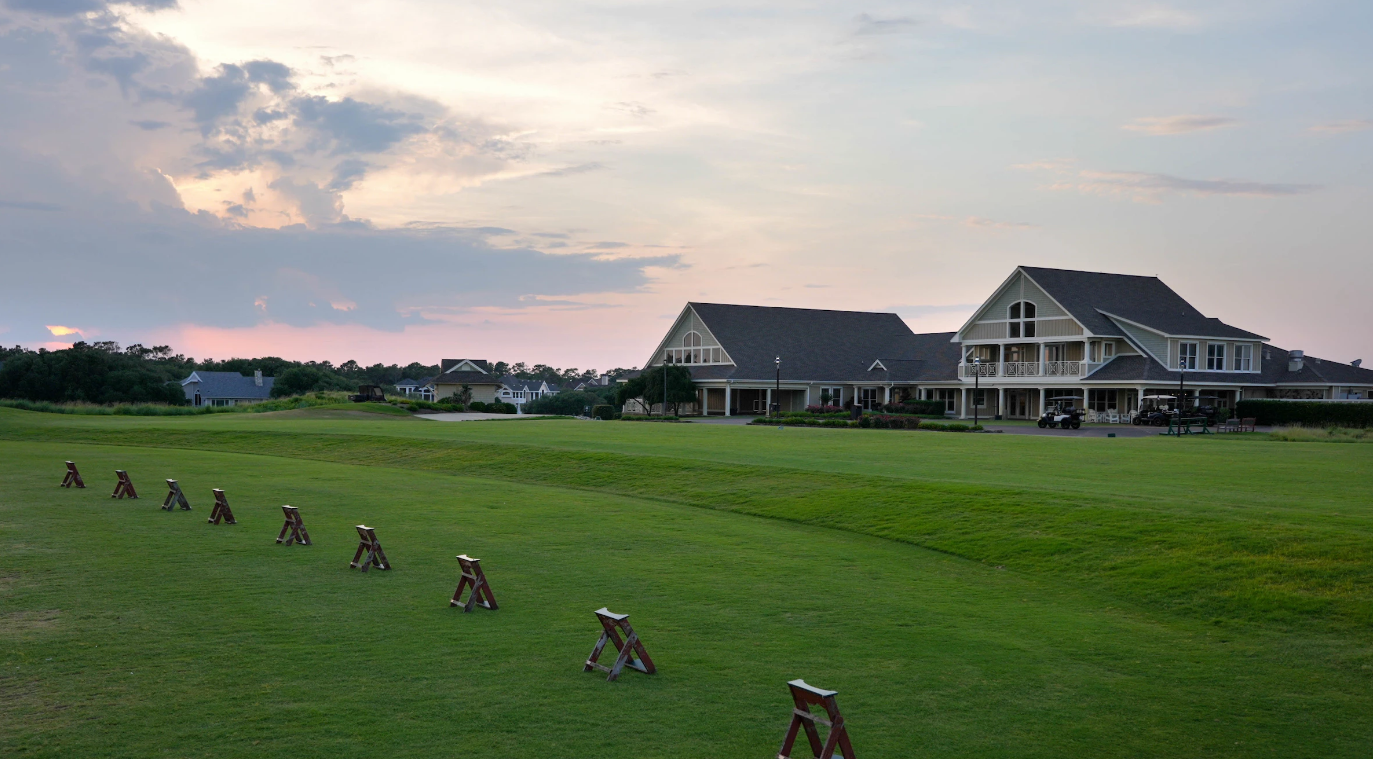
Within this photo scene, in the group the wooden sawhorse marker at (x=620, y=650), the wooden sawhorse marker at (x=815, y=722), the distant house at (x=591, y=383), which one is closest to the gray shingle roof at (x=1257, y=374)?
the wooden sawhorse marker at (x=620, y=650)

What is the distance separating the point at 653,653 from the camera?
961 centimetres

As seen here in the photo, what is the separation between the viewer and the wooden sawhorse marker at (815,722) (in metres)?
6.63

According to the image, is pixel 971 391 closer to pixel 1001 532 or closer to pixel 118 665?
pixel 1001 532

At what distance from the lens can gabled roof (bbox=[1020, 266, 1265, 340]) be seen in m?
61.0

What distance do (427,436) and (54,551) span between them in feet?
74.8

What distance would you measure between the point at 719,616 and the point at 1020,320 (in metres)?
58.5

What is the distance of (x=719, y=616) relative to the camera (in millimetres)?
11180

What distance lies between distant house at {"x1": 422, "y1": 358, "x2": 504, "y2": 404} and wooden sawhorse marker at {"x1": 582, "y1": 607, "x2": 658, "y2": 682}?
103 meters

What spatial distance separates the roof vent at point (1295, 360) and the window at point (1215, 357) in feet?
18.4

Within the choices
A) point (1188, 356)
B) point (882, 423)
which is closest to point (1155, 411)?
point (1188, 356)

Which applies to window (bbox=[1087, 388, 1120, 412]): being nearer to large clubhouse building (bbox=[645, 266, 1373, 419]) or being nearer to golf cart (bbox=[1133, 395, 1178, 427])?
large clubhouse building (bbox=[645, 266, 1373, 419])

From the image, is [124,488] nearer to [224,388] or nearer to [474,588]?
[474,588]

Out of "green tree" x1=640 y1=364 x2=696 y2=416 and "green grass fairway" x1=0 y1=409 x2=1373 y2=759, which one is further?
"green tree" x1=640 y1=364 x2=696 y2=416

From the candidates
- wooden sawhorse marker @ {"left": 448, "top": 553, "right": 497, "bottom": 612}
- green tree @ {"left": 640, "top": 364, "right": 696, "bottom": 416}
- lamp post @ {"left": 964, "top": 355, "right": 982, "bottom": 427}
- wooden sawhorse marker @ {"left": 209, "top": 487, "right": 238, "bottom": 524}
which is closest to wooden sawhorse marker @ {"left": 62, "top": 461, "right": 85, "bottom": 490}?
wooden sawhorse marker @ {"left": 209, "top": 487, "right": 238, "bottom": 524}
